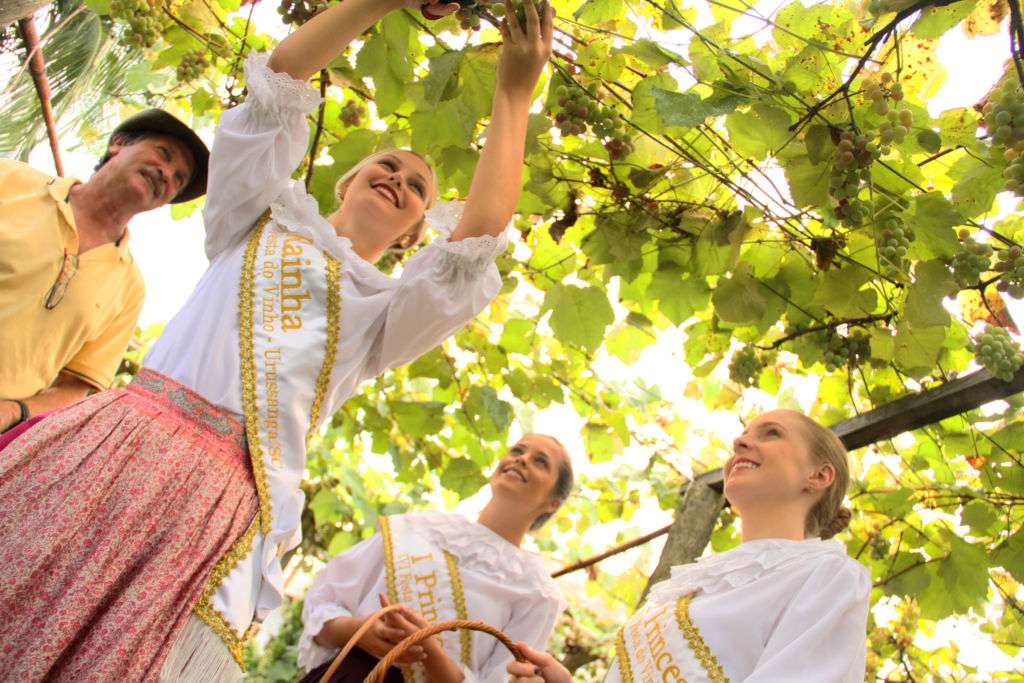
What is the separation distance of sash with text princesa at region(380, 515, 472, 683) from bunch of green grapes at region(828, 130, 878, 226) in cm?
113

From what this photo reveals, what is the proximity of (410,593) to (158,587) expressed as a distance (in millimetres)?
963

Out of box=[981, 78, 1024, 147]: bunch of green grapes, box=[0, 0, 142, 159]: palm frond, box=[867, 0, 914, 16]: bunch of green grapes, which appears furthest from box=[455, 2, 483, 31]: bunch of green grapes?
box=[0, 0, 142, 159]: palm frond

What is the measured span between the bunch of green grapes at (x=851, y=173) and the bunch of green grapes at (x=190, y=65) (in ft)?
6.03

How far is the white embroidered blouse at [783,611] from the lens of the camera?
4.47 ft

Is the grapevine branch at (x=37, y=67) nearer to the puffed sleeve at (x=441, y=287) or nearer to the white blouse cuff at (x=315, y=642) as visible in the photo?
the puffed sleeve at (x=441, y=287)

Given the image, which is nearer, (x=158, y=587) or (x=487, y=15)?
(x=158, y=587)

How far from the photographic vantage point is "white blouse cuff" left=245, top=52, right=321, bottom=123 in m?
1.30

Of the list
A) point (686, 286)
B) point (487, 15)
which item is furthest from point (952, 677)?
point (487, 15)

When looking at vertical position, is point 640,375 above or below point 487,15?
above

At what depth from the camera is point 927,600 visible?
2.66 m

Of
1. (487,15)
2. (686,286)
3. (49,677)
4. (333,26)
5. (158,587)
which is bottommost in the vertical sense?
(49,677)

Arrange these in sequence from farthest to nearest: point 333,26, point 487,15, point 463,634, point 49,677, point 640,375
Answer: point 640,375, point 463,634, point 487,15, point 333,26, point 49,677

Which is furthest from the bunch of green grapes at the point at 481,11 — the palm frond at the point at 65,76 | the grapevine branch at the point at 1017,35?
the palm frond at the point at 65,76

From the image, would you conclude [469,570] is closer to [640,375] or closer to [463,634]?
[463,634]
